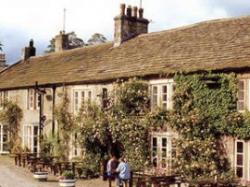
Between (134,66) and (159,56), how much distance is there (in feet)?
4.77

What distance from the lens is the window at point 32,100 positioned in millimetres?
38094

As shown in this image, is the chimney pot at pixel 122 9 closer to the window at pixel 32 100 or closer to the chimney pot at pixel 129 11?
the chimney pot at pixel 129 11

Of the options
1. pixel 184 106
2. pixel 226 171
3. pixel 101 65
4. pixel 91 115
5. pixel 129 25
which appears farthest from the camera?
pixel 129 25

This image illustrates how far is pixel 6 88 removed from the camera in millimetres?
41125

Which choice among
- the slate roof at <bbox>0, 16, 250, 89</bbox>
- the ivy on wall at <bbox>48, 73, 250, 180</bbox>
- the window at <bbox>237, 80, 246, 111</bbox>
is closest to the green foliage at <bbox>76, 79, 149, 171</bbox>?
the ivy on wall at <bbox>48, 73, 250, 180</bbox>

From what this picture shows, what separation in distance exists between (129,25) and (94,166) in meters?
11.3

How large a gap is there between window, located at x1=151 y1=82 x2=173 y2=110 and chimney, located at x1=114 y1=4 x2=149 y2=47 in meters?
9.57

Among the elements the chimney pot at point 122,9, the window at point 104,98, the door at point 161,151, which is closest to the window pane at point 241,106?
the door at point 161,151

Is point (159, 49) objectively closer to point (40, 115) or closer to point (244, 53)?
point (244, 53)

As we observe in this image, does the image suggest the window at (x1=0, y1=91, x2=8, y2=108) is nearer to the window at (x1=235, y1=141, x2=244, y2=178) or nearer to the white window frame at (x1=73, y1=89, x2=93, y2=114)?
the white window frame at (x1=73, y1=89, x2=93, y2=114)

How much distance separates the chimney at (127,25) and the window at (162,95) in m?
9.57

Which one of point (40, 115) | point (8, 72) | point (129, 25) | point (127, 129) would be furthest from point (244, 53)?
point (8, 72)

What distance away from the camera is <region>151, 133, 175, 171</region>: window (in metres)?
25.6

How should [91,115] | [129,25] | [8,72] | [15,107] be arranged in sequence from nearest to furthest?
[91,115] → [129,25] → [15,107] → [8,72]
